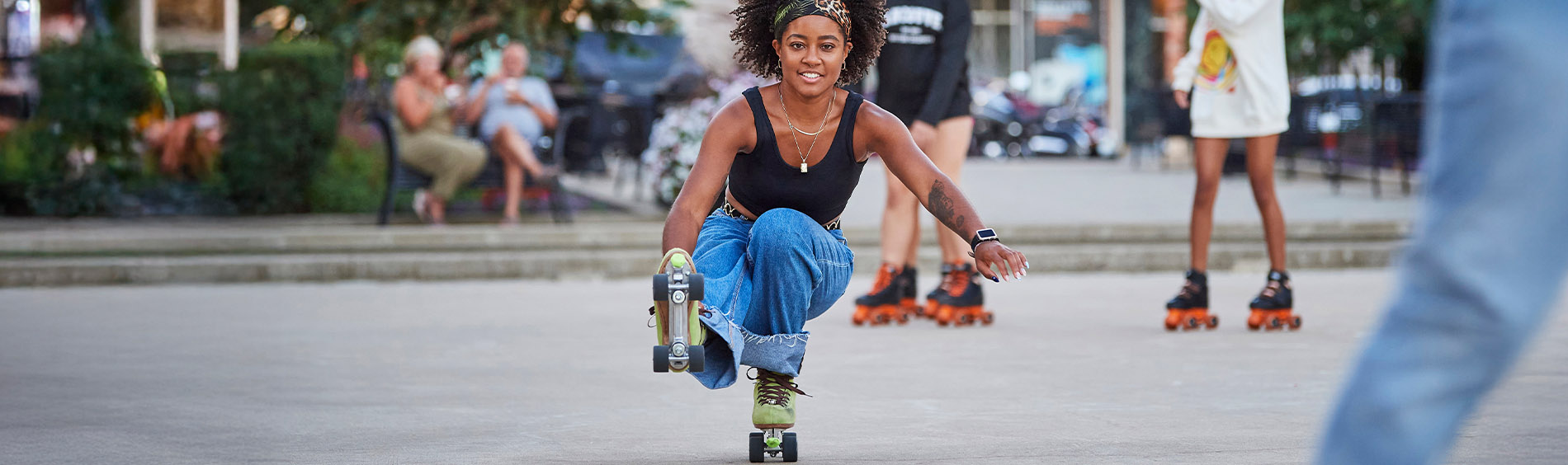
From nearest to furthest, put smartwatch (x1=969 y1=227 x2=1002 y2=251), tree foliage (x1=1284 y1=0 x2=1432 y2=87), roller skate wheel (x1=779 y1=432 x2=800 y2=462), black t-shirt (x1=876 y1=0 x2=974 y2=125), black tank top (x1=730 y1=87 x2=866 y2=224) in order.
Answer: smartwatch (x1=969 y1=227 x2=1002 y2=251)
roller skate wheel (x1=779 y1=432 x2=800 y2=462)
black tank top (x1=730 y1=87 x2=866 y2=224)
black t-shirt (x1=876 y1=0 x2=974 y2=125)
tree foliage (x1=1284 y1=0 x2=1432 y2=87)

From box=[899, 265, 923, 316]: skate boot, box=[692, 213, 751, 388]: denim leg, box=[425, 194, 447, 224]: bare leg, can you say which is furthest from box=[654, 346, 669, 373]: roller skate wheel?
box=[425, 194, 447, 224]: bare leg

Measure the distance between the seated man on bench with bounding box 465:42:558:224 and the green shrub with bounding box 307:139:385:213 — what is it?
1156mm

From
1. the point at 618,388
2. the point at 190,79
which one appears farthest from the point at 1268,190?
the point at 190,79

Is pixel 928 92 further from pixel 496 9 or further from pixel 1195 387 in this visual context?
pixel 496 9

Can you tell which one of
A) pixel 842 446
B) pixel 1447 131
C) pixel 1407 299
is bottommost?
pixel 842 446

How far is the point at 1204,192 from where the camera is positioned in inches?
271

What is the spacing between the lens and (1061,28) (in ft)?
92.7

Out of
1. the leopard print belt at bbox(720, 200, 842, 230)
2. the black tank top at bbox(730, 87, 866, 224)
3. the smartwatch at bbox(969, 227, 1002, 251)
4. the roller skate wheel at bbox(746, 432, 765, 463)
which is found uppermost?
the black tank top at bbox(730, 87, 866, 224)

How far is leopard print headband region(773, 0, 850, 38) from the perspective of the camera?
4043mm

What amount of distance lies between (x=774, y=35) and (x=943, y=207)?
2.14ft

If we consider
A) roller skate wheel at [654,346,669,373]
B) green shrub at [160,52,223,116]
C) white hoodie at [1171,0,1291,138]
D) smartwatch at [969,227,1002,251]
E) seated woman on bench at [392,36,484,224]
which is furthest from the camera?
green shrub at [160,52,223,116]

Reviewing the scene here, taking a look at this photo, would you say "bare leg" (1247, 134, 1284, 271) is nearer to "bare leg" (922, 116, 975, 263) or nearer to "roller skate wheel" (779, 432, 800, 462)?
"bare leg" (922, 116, 975, 263)

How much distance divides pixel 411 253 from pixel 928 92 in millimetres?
3991

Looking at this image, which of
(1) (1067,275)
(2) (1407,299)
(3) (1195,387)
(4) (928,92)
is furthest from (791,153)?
(1) (1067,275)
